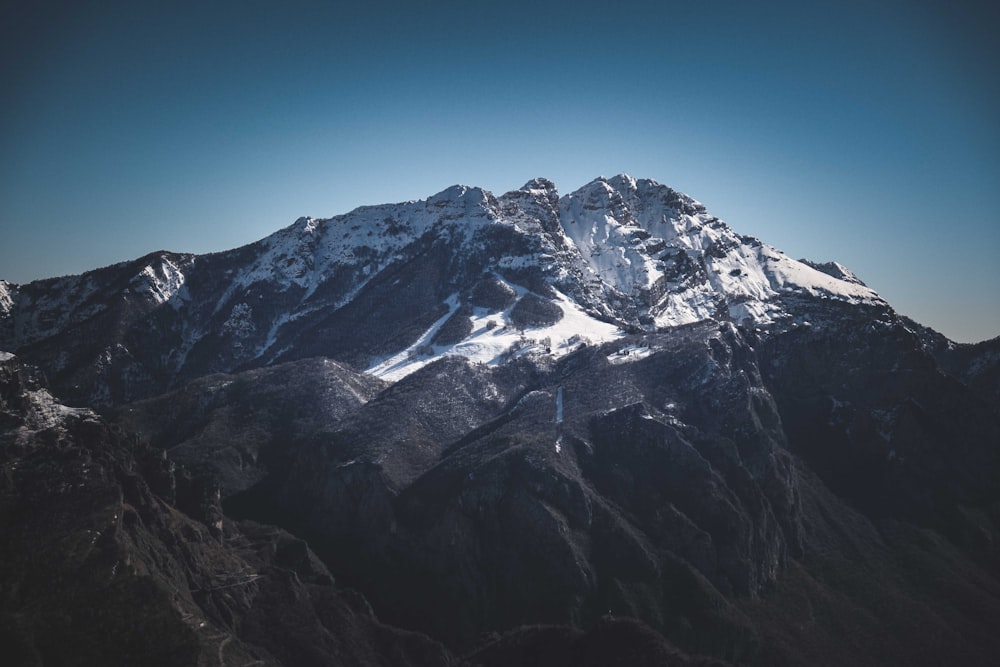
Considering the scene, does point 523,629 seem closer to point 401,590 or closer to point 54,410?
point 401,590

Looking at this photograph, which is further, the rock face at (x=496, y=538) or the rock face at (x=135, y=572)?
the rock face at (x=496, y=538)

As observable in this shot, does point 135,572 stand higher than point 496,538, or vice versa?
point 496,538

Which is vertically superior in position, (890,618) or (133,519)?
(133,519)

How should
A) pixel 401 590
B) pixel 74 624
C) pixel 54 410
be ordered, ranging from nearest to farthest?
pixel 74 624 < pixel 54 410 < pixel 401 590

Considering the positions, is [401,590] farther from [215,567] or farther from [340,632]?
[215,567]

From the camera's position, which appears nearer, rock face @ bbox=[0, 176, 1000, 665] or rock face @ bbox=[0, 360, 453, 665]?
rock face @ bbox=[0, 360, 453, 665]

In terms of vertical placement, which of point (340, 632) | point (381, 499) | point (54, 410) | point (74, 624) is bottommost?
point (340, 632)

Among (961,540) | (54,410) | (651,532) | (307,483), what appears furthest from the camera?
(961,540)

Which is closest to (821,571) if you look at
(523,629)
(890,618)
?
(890,618)

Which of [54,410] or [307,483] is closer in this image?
[54,410]

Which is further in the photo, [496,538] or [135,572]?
[496,538]
